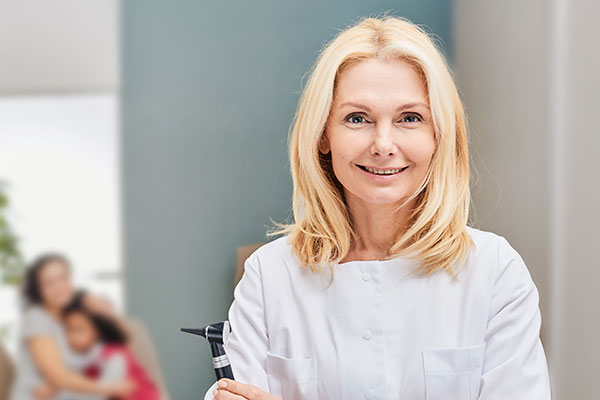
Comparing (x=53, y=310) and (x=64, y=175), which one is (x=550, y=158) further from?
(x=53, y=310)

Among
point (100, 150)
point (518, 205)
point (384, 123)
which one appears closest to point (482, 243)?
point (384, 123)

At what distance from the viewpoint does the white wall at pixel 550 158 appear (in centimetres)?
154

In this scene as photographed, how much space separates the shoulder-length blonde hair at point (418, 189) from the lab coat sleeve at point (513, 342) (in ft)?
0.24

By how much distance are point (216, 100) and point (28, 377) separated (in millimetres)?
1009

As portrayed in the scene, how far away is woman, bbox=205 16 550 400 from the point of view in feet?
3.24

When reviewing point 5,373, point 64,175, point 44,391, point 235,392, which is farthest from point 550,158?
point 5,373

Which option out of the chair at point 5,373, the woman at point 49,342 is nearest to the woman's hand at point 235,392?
the woman at point 49,342

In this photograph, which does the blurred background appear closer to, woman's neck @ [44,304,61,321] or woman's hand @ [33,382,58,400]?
woman's neck @ [44,304,61,321]

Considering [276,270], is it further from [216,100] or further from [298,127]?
[216,100]

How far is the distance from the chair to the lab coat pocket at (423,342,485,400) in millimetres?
1648

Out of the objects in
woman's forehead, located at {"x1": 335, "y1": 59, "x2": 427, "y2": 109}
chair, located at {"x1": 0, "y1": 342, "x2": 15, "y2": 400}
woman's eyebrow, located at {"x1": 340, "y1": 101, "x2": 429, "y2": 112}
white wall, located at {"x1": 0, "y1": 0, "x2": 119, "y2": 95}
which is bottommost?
chair, located at {"x1": 0, "y1": 342, "x2": 15, "y2": 400}

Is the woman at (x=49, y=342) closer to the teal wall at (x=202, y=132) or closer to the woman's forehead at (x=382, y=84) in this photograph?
the teal wall at (x=202, y=132)

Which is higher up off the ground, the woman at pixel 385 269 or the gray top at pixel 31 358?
the woman at pixel 385 269

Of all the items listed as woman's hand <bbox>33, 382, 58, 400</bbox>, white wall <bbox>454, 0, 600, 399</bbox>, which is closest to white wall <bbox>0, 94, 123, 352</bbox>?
woman's hand <bbox>33, 382, 58, 400</bbox>
